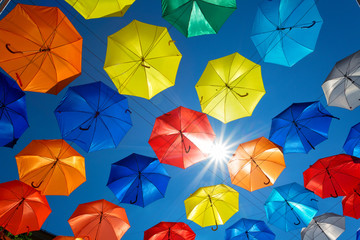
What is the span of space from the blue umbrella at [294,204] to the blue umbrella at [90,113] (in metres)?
6.34

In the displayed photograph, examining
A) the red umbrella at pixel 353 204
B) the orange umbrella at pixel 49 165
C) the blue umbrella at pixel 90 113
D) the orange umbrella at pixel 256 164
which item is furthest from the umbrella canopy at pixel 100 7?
the red umbrella at pixel 353 204

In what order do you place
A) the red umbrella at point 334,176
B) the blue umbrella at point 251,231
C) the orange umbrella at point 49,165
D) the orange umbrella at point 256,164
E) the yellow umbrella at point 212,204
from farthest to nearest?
the blue umbrella at point 251,231 < the yellow umbrella at point 212,204 < the orange umbrella at point 256,164 < the red umbrella at point 334,176 < the orange umbrella at point 49,165

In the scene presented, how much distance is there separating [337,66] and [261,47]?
2448 millimetres

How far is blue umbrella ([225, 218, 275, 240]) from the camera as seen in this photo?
9.08m

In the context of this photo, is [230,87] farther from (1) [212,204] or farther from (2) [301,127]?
(1) [212,204]

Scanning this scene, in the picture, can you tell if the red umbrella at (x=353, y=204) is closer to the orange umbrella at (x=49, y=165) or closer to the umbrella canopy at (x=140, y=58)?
the umbrella canopy at (x=140, y=58)

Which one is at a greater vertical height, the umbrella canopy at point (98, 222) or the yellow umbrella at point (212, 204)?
the yellow umbrella at point (212, 204)

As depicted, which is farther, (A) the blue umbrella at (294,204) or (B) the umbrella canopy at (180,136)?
(A) the blue umbrella at (294,204)

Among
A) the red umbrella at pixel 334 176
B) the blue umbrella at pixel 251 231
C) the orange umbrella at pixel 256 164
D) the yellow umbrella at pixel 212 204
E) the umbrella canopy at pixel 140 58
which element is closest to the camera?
the umbrella canopy at pixel 140 58

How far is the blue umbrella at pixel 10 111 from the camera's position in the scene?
625cm

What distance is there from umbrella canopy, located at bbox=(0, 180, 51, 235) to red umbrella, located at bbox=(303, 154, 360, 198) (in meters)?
8.77

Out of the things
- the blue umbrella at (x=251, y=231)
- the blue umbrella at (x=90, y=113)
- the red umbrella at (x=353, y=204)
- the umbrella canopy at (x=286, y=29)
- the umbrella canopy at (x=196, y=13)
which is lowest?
the blue umbrella at (x=251, y=231)

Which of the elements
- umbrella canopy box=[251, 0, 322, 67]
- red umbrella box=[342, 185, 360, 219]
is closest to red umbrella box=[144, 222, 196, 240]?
red umbrella box=[342, 185, 360, 219]

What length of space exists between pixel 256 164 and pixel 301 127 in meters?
1.85
